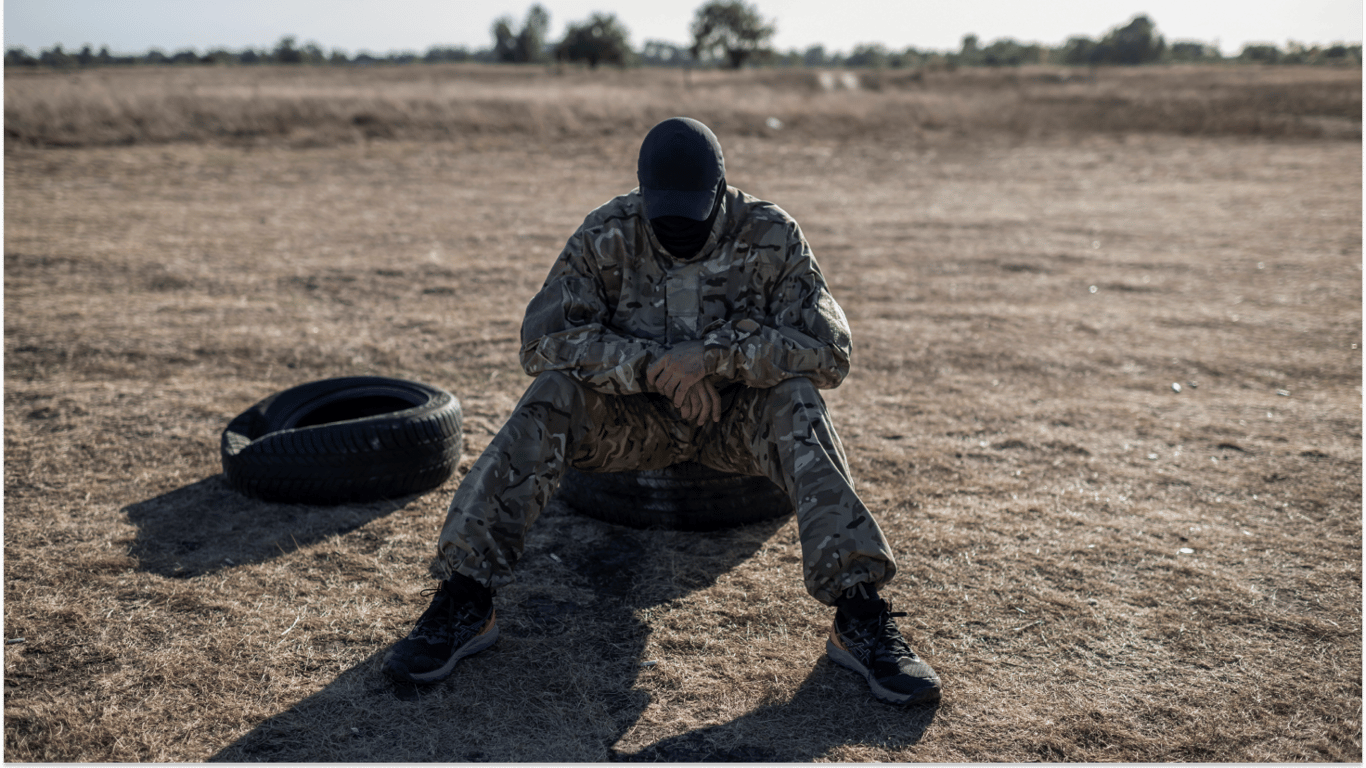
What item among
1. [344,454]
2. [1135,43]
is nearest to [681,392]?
[344,454]

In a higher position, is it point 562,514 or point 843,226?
point 843,226

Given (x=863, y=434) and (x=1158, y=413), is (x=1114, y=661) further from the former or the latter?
A: (x=1158, y=413)

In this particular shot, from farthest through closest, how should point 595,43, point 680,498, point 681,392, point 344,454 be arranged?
point 595,43 < point 344,454 < point 680,498 < point 681,392

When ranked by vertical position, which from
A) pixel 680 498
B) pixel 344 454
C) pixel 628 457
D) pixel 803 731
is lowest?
pixel 803 731

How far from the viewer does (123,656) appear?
2.93 m

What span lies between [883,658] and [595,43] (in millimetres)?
65395

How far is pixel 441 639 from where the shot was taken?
113 inches

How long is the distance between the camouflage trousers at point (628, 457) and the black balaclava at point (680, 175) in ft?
2.14

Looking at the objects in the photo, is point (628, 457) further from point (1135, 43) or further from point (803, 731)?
point (1135, 43)

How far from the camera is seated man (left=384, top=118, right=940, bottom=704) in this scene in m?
2.84

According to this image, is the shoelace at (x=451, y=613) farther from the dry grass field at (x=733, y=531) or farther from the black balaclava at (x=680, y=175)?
the black balaclava at (x=680, y=175)

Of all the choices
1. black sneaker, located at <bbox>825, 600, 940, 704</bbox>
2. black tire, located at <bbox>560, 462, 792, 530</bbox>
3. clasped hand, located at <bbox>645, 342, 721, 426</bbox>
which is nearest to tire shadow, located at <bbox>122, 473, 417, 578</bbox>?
black tire, located at <bbox>560, 462, 792, 530</bbox>

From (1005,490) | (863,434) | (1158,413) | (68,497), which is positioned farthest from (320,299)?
(1158,413)

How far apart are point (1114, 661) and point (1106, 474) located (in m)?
1.75
